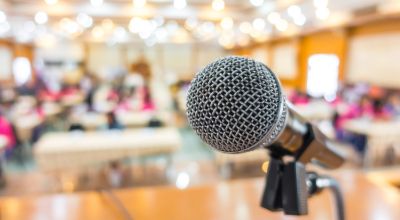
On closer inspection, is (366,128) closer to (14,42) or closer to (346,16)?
(346,16)

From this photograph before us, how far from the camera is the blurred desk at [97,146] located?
3374mm

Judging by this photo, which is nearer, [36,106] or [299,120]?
[299,120]

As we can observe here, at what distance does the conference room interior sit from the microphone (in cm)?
6

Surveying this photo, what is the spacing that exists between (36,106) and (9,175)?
2716 millimetres

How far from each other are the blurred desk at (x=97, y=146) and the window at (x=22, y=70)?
9.59 metres

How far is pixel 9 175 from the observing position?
14.1 ft

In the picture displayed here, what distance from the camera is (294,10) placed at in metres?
5.43

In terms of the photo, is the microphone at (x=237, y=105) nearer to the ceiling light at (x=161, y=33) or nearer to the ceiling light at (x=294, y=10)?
the ceiling light at (x=294, y=10)

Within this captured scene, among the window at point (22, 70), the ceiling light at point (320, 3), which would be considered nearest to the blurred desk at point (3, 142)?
the ceiling light at point (320, 3)

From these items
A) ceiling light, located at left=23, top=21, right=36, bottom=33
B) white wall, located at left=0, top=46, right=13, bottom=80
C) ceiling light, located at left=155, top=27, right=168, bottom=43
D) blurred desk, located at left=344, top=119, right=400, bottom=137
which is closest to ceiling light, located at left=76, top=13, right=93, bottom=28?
ceiling light, located at left=23, top=21, right=36, bottom=33

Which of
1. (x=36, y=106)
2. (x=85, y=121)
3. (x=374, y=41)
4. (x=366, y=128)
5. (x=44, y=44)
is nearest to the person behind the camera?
(x=366, y=128)

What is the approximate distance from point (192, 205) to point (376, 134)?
419cm

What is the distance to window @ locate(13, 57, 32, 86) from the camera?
39.9 ft

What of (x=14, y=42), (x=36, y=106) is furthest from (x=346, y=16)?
(x=14, y=42)
